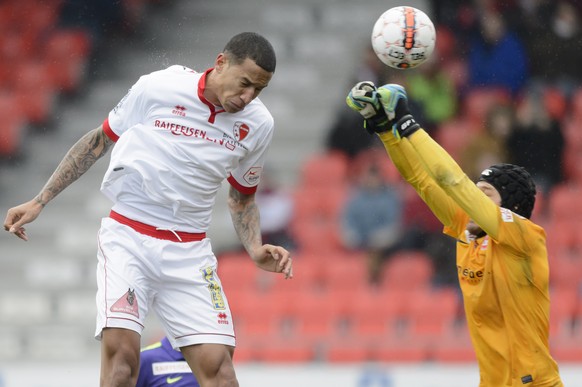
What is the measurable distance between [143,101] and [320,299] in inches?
195

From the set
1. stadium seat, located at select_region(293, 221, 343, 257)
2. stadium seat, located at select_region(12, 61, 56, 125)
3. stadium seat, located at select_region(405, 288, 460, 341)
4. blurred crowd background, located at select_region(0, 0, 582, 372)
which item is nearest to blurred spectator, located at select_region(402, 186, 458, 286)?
blurred crowd background, located at select_region(0, 0, 582, 372)

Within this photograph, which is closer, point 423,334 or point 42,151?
point 423,334

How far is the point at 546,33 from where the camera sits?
10.0m

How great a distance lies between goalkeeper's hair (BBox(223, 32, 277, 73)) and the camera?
4758mm

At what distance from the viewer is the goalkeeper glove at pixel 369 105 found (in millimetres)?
4422

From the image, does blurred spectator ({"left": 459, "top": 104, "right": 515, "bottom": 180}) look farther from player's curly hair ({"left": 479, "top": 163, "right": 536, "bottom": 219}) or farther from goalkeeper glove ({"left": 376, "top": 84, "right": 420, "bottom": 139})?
goalkeeper glove ({"left": 376, "top": 84, "right": 420, "bottom": 139})

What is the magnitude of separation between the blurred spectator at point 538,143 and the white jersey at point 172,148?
501 cm

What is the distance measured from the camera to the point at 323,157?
35.9 ft

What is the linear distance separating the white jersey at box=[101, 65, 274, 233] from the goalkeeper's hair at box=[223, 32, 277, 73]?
0.23m

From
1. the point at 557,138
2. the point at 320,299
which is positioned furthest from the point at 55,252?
the point at 557,138

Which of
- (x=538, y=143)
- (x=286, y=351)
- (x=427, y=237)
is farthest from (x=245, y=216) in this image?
(x=538, y=143)

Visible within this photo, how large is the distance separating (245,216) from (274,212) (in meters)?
5.01

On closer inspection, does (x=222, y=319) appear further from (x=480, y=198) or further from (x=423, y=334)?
(x=423, y=334)

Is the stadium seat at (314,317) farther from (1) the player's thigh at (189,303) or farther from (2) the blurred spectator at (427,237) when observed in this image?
(1) the player's thigh at (189,303)
